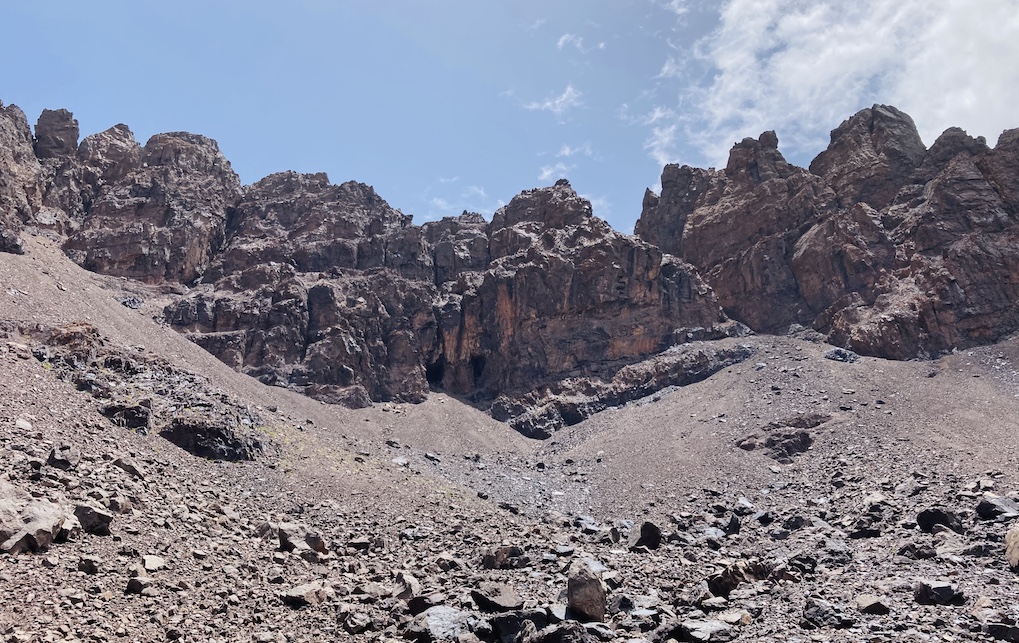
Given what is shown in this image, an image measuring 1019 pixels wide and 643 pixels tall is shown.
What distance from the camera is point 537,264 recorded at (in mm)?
81500

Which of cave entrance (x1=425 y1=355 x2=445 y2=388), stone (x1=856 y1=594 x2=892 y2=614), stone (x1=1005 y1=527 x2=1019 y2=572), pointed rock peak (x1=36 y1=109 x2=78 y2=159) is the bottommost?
stone (x1=856 y1=594 x2=892 y2=614)

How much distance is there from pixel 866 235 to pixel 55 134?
104287 mm

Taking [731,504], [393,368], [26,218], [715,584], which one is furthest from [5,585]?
[26,218]

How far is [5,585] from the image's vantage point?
1245cm

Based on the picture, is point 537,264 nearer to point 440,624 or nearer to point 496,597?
point 496,597

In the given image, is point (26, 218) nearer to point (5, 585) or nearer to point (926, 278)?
point (5, 585)

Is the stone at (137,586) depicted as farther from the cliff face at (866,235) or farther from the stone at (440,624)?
the cliff face at (866,235)

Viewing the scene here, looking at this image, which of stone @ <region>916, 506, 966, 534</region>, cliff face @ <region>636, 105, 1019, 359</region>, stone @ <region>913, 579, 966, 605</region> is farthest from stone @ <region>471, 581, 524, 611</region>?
cliff face @ <region>636, 105, 1019, 359</region>

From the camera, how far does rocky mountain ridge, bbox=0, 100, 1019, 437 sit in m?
69.1

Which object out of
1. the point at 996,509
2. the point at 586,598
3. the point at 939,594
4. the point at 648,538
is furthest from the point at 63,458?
the point at 996,509

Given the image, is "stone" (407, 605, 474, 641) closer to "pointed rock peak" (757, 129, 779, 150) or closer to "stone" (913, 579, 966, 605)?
"stone" (913, 579, 966, 605)

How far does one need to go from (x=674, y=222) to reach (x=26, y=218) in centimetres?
8259

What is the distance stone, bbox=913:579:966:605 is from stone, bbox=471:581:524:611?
10417mm

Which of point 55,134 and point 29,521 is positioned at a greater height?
point 55,134
